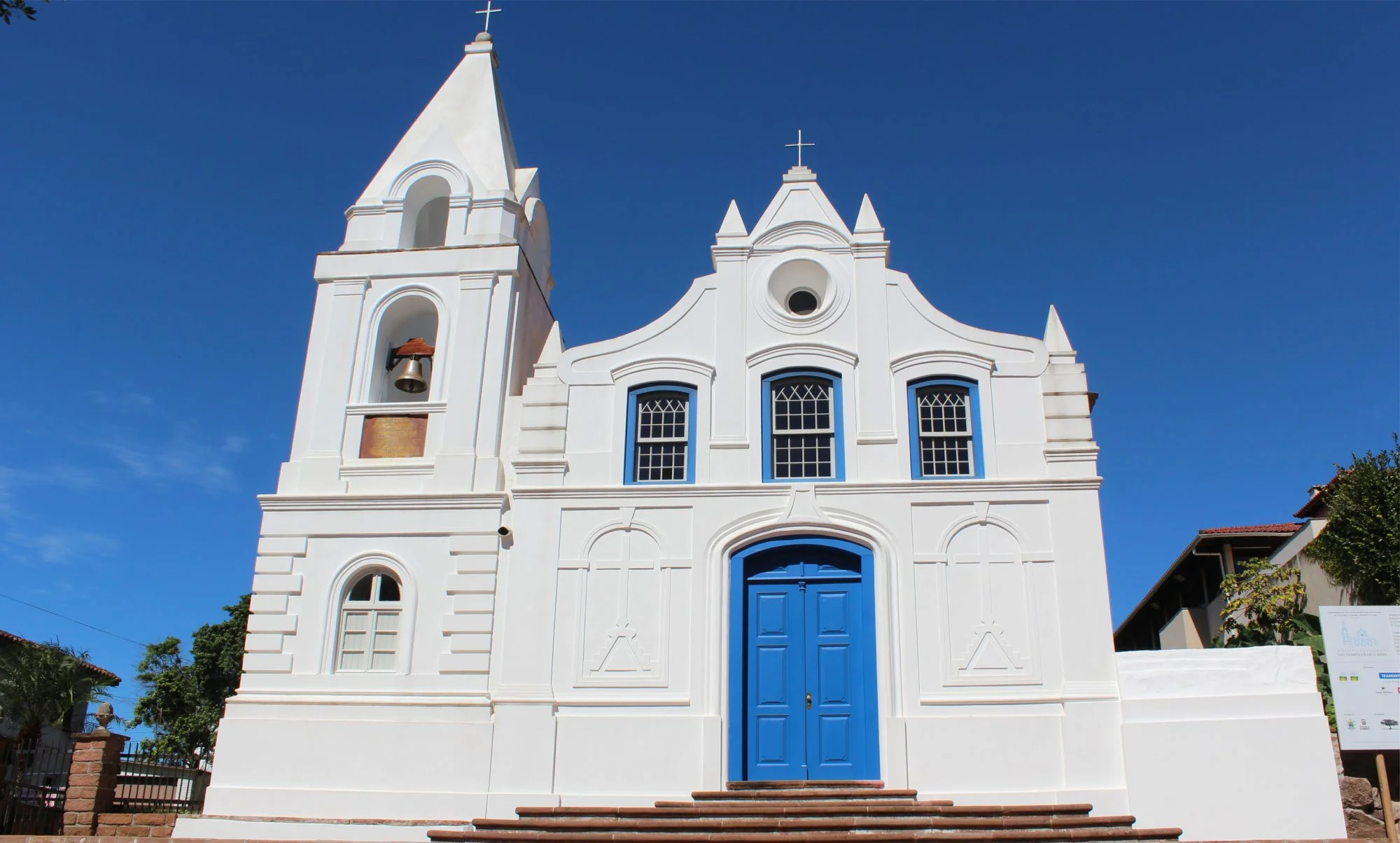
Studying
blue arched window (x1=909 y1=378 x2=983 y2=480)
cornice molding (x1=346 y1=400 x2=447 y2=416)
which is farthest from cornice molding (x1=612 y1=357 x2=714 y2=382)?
blue arched window (x1=909 y1=378 x2=983 y2=480)

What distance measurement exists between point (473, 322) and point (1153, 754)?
11.6 m

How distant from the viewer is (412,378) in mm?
17406

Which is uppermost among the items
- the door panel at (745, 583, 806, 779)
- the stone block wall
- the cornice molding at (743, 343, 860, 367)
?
the cornice molding at (743, 343, 860, 367)

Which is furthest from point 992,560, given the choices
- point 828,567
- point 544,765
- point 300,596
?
point 300,596

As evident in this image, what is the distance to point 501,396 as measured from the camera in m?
17.2

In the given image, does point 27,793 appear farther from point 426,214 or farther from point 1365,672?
point 1365,672

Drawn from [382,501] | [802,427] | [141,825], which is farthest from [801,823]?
[141,825]

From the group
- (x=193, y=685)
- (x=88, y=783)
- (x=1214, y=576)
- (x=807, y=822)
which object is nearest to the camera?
(x=807, y=822)

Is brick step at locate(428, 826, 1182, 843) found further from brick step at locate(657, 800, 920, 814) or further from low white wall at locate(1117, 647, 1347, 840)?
low white wall at locate(1117, 647, 1347, 840)

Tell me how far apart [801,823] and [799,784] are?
1.48m

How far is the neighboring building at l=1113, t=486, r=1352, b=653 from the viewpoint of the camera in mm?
21969

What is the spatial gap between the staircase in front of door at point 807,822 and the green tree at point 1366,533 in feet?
28.3

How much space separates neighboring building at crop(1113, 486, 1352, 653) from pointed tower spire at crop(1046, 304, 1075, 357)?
787cm

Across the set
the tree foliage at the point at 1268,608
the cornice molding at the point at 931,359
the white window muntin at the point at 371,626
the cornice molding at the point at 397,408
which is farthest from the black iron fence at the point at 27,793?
the tree foliage at the point at 1268,608
